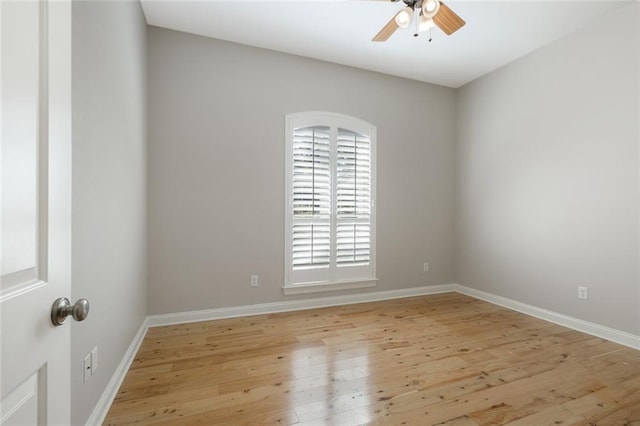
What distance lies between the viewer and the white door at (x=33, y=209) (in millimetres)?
565

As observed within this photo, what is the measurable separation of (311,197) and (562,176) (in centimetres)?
277

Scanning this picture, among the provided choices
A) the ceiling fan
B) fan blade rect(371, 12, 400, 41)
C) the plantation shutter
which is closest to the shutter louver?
the plantation shutter

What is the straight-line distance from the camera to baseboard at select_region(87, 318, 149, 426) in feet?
5.20

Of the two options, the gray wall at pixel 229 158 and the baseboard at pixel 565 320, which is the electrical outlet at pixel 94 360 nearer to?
the gray wall at pixel 229 158

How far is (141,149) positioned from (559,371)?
395cm

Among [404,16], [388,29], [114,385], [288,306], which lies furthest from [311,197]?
[114,385]

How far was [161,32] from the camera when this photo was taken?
300 cm

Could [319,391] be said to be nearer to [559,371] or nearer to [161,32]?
[559,371]

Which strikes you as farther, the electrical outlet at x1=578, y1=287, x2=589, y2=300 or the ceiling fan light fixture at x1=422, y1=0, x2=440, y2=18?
the electrical outlet at x1=578, y1=287, x2=589, y2=300

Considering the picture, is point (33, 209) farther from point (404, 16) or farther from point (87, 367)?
point (404, 16)

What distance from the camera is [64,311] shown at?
2.32ft

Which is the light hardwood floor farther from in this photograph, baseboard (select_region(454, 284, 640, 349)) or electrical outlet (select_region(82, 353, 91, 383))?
electrical outlet (select_region(82, 353, 91, 383))

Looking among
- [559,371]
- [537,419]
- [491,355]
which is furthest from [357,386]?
[559,371]

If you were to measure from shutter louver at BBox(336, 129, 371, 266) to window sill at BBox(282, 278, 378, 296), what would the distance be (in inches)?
9.8
